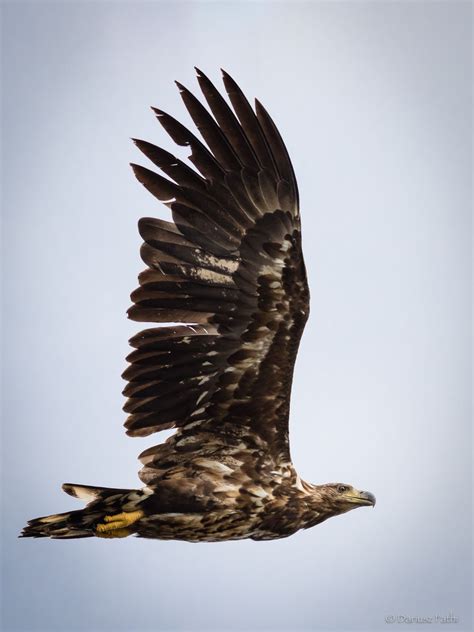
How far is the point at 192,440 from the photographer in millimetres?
10875

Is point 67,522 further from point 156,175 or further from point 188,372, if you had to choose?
point 156,175

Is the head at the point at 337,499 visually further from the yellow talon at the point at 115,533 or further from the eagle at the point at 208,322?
the yellow talon at the point at 115,533

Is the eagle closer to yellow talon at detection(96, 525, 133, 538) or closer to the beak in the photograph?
yellow talon at detection(96, 525, 133, 538)

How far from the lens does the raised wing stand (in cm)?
1056

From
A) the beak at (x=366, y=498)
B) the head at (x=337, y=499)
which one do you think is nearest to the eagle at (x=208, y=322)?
the head at (x=337, y=499)

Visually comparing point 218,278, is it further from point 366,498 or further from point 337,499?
point 366,498

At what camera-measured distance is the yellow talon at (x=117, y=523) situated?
10523mm

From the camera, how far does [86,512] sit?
10555 millimetres

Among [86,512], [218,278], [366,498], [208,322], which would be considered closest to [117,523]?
[86,512]

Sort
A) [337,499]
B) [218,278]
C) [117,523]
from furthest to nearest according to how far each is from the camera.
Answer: [337,499] → [218,278] → [117,523]

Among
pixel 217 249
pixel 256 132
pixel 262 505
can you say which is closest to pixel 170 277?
pixel 217 249

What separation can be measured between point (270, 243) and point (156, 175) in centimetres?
128

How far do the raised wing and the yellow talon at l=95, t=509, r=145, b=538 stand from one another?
49cm

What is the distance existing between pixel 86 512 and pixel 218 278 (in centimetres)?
258
